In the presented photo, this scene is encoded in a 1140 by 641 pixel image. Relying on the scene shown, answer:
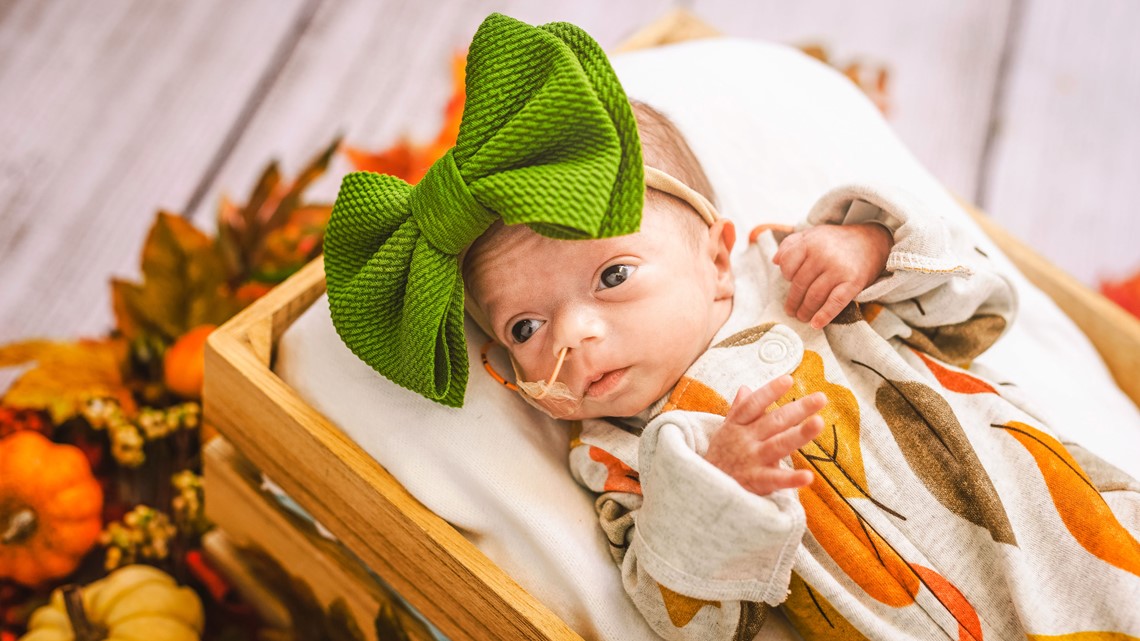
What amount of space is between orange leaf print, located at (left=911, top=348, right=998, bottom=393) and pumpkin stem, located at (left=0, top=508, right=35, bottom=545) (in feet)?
3.40

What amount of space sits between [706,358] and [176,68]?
51.6 inches

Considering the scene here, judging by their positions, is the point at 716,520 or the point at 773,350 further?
the point at 773,350

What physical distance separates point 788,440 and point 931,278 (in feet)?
1.02

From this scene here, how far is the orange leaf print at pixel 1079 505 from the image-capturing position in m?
0.94

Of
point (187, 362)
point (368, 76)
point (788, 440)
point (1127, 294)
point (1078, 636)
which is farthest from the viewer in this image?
point (368, 76)

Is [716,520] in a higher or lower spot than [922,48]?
lower

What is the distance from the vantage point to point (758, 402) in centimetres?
85

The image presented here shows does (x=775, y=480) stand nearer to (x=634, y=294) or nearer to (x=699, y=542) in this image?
(x=699, y=542)

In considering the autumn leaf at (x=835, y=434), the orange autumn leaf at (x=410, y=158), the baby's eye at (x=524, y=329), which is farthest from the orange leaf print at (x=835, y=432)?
the orange autumn leaf at (x=410, y=158)

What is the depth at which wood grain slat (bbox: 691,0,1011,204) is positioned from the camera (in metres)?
1.98

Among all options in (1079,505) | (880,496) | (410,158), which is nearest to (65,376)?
(410,158)

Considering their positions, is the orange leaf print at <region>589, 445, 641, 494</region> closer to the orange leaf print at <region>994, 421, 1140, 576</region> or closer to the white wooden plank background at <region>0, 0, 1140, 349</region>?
the orange leaf print at <region>994, 421, 1140, 576</region>

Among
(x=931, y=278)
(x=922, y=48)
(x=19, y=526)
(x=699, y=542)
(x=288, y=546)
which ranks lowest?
(x=19, y=526)

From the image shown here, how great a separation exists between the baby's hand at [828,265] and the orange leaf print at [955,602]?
0.85 ft
